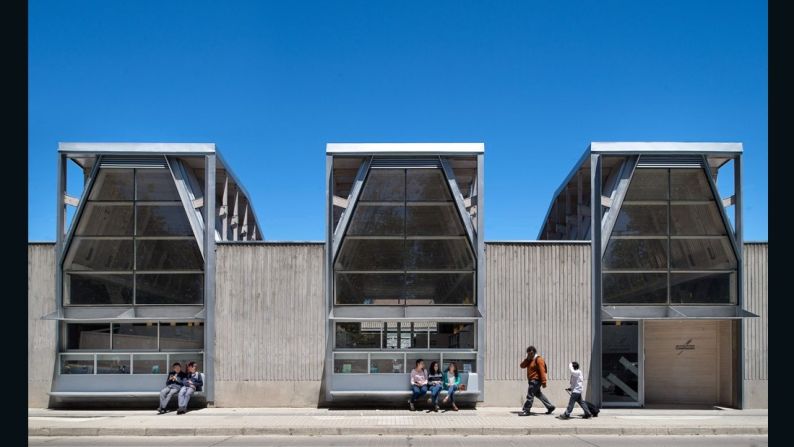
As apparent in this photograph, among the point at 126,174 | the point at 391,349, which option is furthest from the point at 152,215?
the point at 391,349

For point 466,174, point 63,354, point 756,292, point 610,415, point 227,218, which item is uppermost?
point 466,174

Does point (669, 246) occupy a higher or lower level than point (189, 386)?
higher

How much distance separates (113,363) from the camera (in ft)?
56.7

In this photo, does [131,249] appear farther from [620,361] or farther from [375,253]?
[620,361]

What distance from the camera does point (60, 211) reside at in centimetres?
1739

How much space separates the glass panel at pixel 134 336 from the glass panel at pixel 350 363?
5.01 m

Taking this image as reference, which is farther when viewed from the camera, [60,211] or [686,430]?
[60,211]

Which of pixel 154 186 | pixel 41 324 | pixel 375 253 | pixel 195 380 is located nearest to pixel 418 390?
pixel 375 253

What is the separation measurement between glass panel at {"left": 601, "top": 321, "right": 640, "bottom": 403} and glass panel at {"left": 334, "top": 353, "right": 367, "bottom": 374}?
647 centimetres

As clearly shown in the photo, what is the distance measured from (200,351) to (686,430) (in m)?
12.1

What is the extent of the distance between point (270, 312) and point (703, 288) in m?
11.7

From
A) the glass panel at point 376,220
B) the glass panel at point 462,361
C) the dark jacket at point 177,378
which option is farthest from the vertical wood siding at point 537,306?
the dark jacket at point 177,378

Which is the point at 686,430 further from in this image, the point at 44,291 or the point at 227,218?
the point at 44,291

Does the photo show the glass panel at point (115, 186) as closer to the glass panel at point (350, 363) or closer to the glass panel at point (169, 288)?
the glass panel at point (169, 288)
